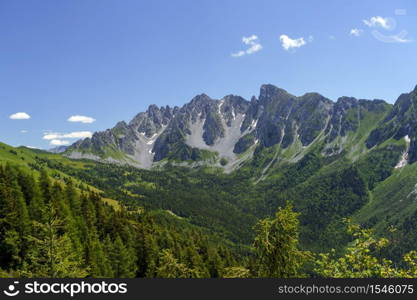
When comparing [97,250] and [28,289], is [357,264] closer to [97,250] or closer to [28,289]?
[28,289]

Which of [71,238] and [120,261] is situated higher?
[71,238]

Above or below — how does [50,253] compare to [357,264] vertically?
below

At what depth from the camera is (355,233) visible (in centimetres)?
1919

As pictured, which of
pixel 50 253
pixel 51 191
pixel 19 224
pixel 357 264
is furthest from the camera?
pixel 51 191

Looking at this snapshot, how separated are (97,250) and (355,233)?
63.1 meters

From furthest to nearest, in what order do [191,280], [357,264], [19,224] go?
[19,224] → [357,264] → [191,280]

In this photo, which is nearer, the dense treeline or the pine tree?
the dense treeline

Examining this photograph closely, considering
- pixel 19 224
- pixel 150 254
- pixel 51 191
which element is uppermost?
pixel 51 191

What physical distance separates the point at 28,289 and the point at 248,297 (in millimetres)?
9199

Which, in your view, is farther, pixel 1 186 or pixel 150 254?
pixel 150 254

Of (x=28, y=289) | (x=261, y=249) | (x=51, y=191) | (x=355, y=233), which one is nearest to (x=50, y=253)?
(x=28, y=289)

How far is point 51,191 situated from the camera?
8544cm

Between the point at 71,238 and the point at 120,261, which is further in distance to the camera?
the point at 120,261

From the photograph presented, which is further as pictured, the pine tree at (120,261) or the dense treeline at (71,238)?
the pine tree at (120,261)
